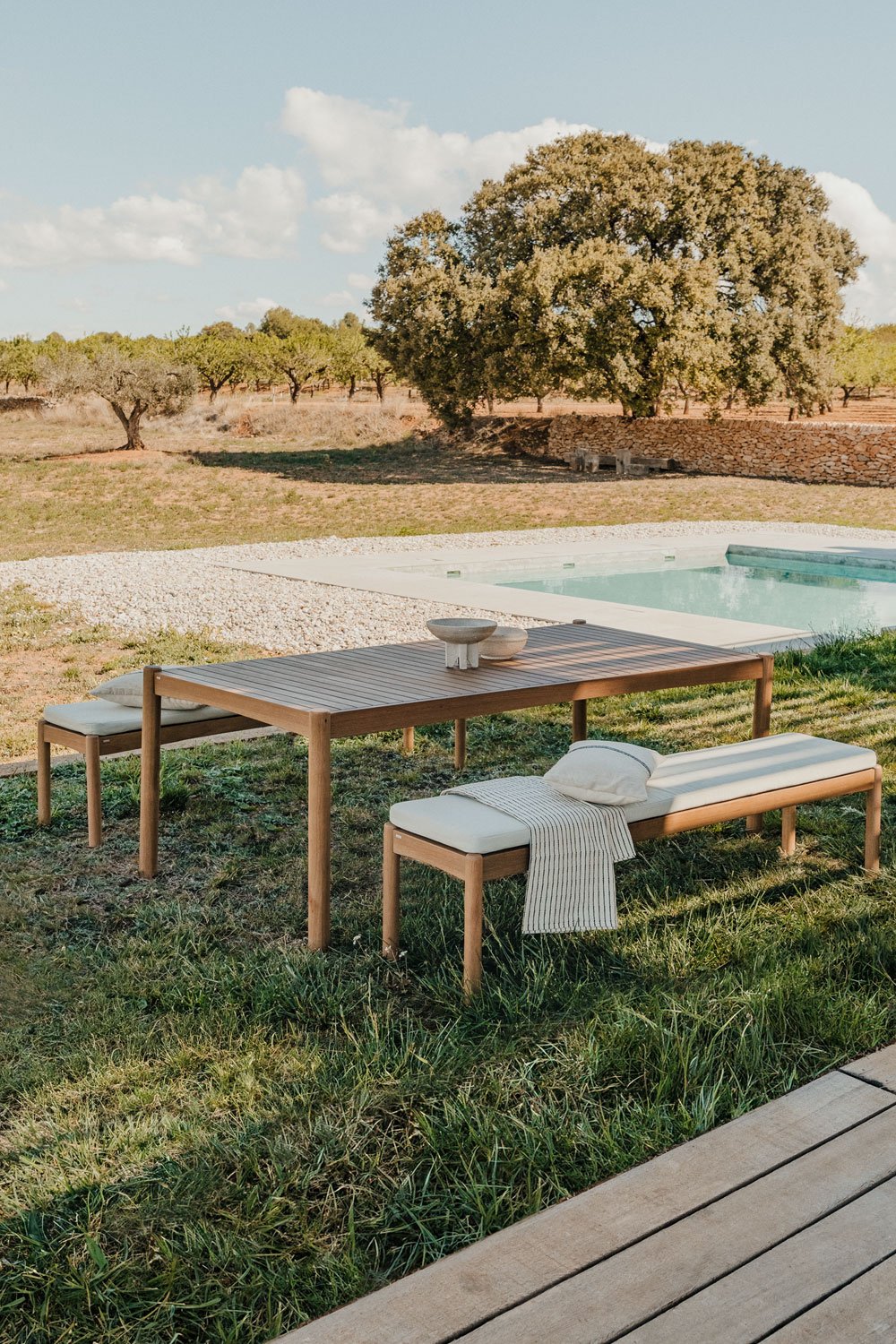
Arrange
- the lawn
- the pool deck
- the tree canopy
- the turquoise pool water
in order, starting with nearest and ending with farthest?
the lawn → the pool deck → the turquoise pool water → the tree canopy

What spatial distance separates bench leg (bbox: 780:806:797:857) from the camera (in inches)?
130

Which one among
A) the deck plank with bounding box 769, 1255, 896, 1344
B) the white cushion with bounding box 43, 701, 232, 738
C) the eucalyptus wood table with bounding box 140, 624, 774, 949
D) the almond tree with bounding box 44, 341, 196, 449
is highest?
the almond tree with bounding box 44, 341, 196, 449

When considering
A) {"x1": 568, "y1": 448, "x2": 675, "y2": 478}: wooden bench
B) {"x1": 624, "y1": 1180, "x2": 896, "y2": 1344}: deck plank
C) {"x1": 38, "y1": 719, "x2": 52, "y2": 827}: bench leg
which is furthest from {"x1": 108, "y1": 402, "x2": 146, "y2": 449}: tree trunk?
{"x1": 624, "y1": 1180, "x2": 896, "y2": 1344}: deck plank

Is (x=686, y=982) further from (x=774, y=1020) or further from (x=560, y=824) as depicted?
(x=560, y=824)

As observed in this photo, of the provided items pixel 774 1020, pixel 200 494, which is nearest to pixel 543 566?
pixel 200 494

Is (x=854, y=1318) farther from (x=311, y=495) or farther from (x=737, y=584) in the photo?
(x=311, y=495)

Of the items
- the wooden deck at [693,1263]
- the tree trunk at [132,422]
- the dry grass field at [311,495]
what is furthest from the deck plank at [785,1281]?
the tree trunk at [132,422]

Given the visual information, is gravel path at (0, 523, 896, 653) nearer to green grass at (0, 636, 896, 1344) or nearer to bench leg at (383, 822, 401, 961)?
green grass at (0, 636, 896, 1344)

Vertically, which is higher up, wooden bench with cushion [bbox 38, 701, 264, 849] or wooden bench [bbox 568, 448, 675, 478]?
wooden bench [bbox 568, 448, 675, 478]

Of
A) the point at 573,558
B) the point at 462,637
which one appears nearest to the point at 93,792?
the point at 462,637

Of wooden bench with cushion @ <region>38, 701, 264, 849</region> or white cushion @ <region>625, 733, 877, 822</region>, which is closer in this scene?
white cushion @ <region>625, 733, 877, 822</region>

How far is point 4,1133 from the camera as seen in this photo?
6.39 feet

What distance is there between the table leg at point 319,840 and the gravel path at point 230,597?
13.0 ft

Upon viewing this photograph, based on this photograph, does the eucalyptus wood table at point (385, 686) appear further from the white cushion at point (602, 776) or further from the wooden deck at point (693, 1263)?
the wooden deck at point (693, 1263)
